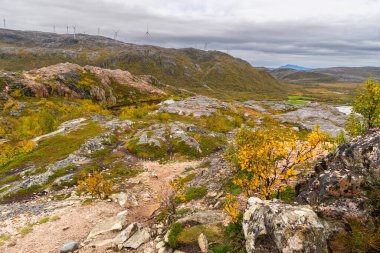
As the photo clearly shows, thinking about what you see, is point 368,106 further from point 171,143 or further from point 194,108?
point 194,108

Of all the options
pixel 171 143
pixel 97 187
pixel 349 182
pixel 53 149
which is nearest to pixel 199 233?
A: pixel 349 182

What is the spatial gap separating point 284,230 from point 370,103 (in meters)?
20.1

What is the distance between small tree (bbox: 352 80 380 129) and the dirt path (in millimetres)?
20558

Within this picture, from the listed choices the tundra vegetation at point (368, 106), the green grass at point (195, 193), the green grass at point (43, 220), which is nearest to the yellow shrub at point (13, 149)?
the green grass at point (43, 220)

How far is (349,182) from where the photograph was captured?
44.2 ft

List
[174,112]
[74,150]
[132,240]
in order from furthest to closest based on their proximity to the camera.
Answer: [174,112]
[74,150]
[132,240]

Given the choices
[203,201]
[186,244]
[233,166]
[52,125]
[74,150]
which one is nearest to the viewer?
[186,244]

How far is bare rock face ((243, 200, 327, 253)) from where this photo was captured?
11.7 m

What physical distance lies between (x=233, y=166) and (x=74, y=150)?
31768 millimetres

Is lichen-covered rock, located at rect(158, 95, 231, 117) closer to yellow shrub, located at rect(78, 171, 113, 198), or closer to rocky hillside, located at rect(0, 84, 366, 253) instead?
rocky hillside, located at rect(0, 84, 366, 253)

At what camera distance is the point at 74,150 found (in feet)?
163

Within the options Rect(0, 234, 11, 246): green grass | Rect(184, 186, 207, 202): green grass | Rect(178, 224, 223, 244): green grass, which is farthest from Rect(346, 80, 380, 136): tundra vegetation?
Rect(0, 234, 11, 246): green grass

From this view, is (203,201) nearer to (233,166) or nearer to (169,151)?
(233,166)

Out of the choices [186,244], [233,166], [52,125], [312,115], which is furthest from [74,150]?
[312,115]
